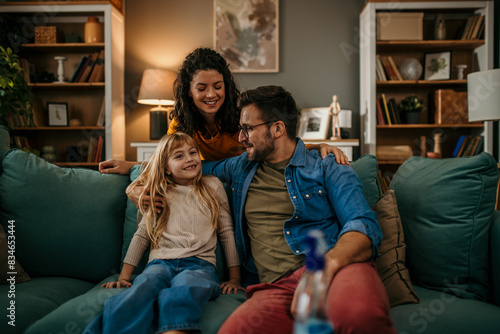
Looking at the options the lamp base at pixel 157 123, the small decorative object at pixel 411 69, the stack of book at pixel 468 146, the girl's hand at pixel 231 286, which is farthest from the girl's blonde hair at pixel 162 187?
the stack of book at pixel 468 146

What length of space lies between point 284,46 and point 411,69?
1.28m

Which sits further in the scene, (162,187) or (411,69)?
(411,69)

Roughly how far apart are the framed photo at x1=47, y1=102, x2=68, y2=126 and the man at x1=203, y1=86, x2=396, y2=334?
2.66 metres

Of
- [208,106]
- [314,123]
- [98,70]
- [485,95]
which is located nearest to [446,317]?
[208,106]

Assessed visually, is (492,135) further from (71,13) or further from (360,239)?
(71,13)

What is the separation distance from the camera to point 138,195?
1537 mm

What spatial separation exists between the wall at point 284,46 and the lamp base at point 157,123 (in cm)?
38

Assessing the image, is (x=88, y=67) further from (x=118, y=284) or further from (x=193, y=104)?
(x=118, y=284)

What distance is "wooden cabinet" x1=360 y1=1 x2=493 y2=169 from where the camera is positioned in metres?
3.56

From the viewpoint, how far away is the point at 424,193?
143cm

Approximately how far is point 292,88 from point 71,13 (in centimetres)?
229

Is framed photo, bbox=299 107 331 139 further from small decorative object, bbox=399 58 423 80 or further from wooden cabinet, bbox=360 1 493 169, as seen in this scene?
small decorative object, bbox=399 58 423 80

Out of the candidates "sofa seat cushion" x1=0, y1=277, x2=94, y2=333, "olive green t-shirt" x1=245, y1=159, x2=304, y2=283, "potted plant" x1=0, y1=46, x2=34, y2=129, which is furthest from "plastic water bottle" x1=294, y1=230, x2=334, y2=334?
"potted plant" x1=0, y1=46, x2=34, y2=129

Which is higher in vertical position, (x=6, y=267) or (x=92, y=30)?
(x=92, y=30)
